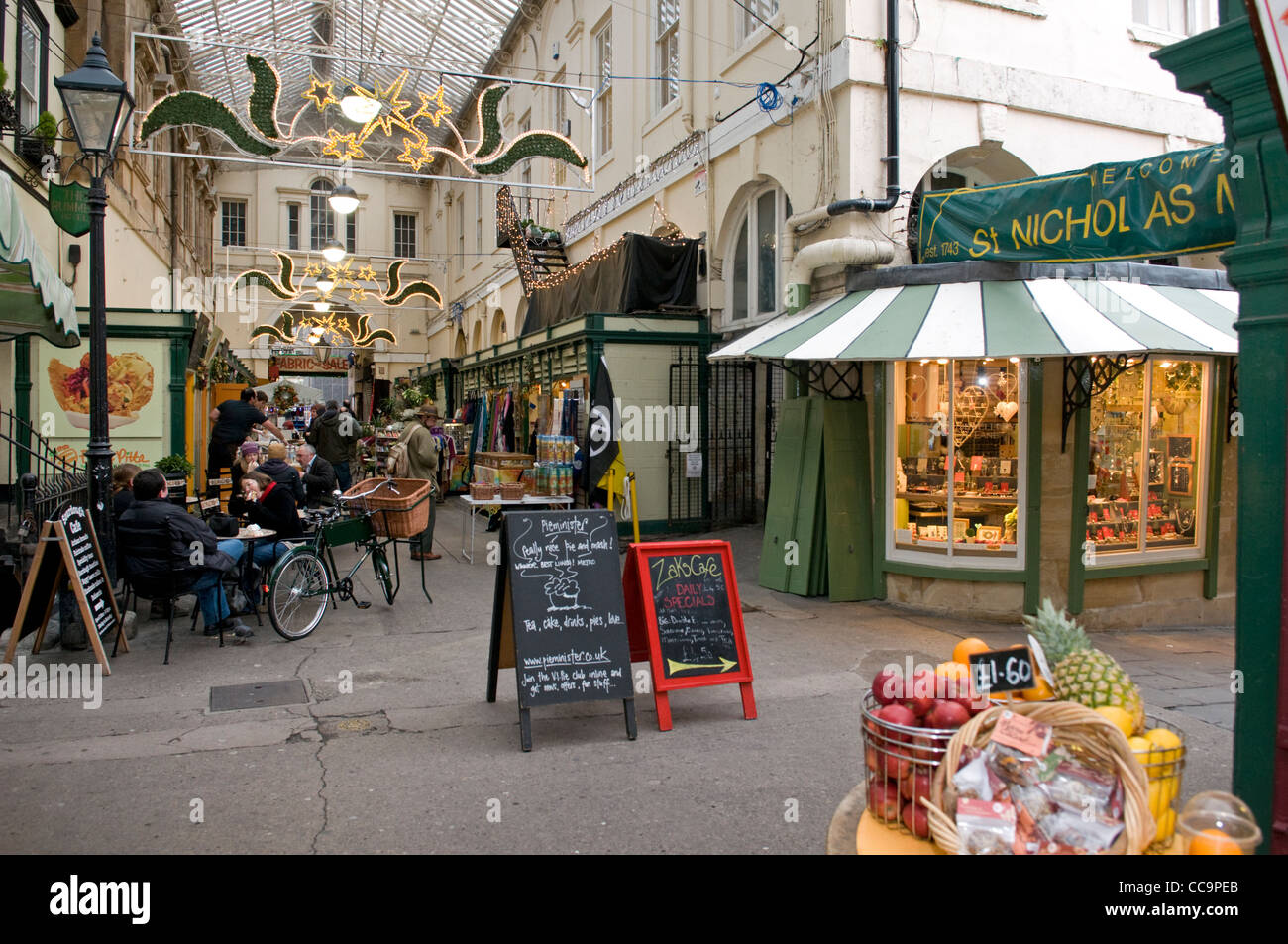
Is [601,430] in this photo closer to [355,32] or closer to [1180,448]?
[1180,448]

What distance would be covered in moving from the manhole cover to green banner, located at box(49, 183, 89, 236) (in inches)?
277

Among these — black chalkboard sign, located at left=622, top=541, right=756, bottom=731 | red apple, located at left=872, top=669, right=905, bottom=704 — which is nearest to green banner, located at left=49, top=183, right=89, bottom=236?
black chalkboard sign, located at left=622, top=541, right=756, bottom=731

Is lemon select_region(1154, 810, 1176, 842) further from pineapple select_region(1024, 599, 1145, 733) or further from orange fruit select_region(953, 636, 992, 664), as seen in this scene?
orange fruit select_region(953, 636, 992, 664)

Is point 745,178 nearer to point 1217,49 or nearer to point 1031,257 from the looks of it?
point 1031,257

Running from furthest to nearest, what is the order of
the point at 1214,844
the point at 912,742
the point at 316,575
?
the point at 316,575 → the point at 912,742 → the point at 1214,844

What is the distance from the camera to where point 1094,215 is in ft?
25.2

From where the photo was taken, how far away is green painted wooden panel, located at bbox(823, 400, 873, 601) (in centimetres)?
953

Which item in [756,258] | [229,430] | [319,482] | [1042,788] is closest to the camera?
[1042,788]

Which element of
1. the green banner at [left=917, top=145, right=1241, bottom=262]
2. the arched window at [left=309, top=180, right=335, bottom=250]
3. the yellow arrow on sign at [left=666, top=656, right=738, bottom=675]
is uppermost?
the arched window at [left=309, top=180, right=335, bottom=250]

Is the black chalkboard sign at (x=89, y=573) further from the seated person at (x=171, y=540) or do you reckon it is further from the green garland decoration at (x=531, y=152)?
the green garland decoration at (x=531, y=152)

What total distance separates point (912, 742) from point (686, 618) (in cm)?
330

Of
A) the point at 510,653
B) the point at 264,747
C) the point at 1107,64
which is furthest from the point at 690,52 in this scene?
the point at 264,747

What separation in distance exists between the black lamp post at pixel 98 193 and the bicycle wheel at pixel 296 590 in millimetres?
1499

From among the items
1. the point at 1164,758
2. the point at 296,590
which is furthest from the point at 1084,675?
the point at 296,590
